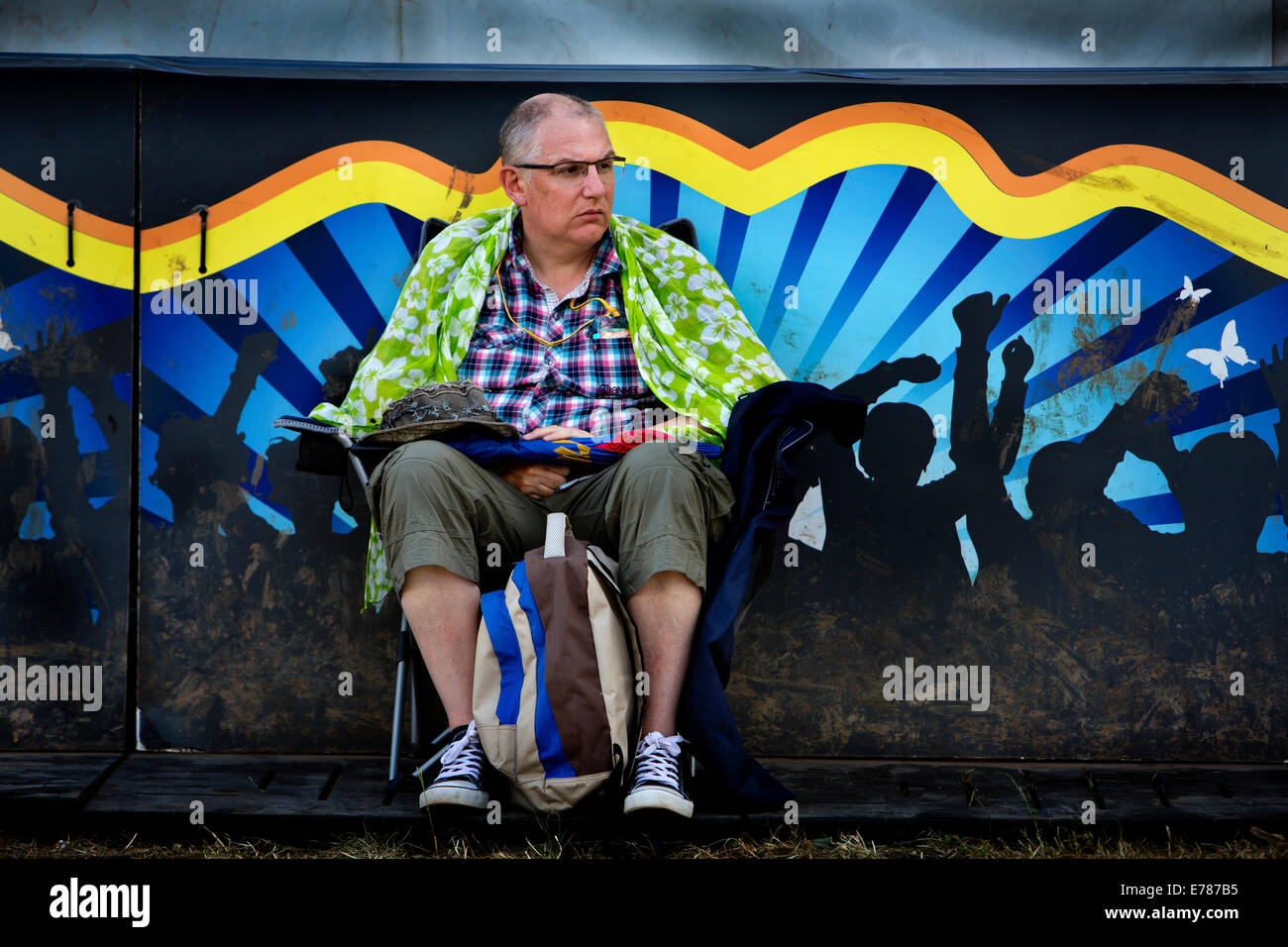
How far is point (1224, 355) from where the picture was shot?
347cm

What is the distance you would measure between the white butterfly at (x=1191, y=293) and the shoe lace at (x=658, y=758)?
205 centimetres

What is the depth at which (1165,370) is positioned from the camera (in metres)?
3.48

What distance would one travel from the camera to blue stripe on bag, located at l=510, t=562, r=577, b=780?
2.63 meters

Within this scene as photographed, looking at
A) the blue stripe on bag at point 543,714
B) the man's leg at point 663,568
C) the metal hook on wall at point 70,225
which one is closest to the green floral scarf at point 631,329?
the man's leg at point 663,568

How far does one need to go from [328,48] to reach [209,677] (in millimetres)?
1967

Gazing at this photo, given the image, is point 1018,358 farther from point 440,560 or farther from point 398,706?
point 398,706

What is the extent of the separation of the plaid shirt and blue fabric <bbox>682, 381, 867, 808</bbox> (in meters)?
0.45

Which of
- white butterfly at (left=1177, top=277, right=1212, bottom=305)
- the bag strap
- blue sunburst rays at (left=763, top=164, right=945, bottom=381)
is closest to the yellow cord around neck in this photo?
blue sunburst rays at (left=763, top=164, right=945, bottom=381)

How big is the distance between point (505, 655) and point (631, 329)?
105 cm

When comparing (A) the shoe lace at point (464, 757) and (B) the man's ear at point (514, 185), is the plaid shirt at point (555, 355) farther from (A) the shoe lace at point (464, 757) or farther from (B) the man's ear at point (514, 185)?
(A) the shoe lace at point (464, 757)

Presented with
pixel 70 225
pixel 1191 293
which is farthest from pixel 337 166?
pixel 1191 293

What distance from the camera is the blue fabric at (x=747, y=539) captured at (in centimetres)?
276

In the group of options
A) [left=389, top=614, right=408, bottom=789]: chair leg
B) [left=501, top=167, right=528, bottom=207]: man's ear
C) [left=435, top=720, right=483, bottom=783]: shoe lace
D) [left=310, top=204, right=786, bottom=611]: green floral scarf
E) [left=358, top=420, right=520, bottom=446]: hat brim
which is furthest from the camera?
[left=501, top=167, right=528, bottom=207]: man's ear

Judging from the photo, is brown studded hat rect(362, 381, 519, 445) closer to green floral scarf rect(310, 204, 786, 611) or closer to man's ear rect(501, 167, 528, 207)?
green floral scarf rect(310, 204, 786, 611)
